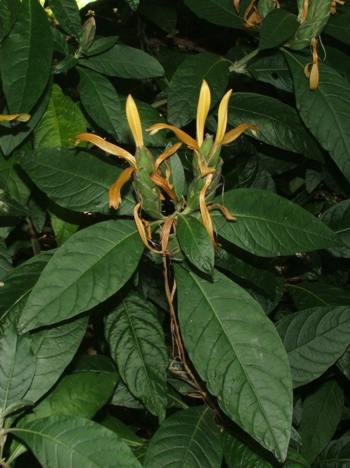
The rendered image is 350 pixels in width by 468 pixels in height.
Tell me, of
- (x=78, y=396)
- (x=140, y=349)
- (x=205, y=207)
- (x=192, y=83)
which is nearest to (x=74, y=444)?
(x=78, y=396)

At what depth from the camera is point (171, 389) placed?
126cm

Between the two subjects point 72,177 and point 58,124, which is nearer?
point 72,177

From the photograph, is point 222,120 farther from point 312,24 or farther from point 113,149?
point 312,24

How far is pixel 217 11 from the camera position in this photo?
134 centimetres

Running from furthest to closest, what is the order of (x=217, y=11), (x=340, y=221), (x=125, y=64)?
(x=340, y=221)
(x=217, y=11)
(x=125, y=64)

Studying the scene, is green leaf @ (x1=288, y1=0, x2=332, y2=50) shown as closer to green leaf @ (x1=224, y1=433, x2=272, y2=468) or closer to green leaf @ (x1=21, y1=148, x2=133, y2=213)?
green leaf @ (x1=21, y1=148, x2=133, y2=213)

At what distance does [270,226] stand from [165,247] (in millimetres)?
147

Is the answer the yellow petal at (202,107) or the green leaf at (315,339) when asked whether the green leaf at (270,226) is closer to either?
the yellow petal at (202,107)

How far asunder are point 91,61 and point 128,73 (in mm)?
69

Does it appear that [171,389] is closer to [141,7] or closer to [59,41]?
[59,41]

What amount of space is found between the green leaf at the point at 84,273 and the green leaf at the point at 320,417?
703mm

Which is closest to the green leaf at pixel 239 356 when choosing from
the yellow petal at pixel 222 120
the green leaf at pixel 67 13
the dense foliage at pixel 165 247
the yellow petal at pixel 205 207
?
the dense foliage at pixel 165 247

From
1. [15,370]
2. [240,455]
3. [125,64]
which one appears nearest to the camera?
[15,370]

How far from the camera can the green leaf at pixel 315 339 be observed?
119 centimetres
